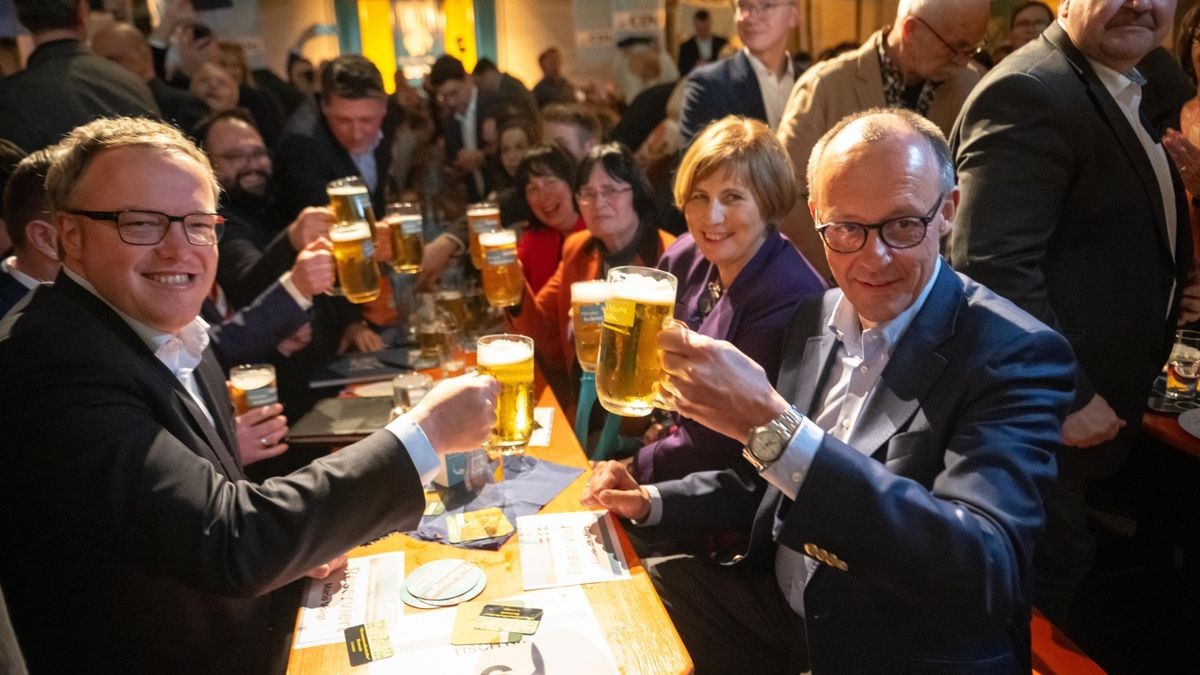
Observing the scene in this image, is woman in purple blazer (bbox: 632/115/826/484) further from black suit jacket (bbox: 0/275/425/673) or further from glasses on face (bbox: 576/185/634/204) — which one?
black suit jacket (bbox: 0/275/425/673)

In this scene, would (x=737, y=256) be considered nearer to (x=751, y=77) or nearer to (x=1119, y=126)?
(x=1119, y=126)

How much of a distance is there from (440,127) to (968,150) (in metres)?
5.24

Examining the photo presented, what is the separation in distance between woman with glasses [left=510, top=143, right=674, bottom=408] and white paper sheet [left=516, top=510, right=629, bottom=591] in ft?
5.06

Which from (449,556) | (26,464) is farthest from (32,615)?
(449,556)

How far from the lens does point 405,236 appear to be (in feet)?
10.1

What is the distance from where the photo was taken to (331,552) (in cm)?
138

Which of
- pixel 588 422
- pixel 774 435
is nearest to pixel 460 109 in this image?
pixel 588 422

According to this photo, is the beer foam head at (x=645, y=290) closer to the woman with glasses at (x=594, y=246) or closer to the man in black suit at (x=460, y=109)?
the woman with glasses at (x=594, y=246)

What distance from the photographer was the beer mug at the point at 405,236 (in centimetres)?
306

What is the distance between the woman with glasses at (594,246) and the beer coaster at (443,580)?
1.74m

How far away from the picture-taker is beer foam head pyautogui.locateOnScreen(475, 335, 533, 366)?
1672mm

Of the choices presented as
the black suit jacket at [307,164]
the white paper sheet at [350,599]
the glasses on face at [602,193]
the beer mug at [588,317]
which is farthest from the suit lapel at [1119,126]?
the black suit jacket at [307,164]

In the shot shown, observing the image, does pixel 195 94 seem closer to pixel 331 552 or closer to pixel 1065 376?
pixel 331 552

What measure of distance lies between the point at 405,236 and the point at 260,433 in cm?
107
